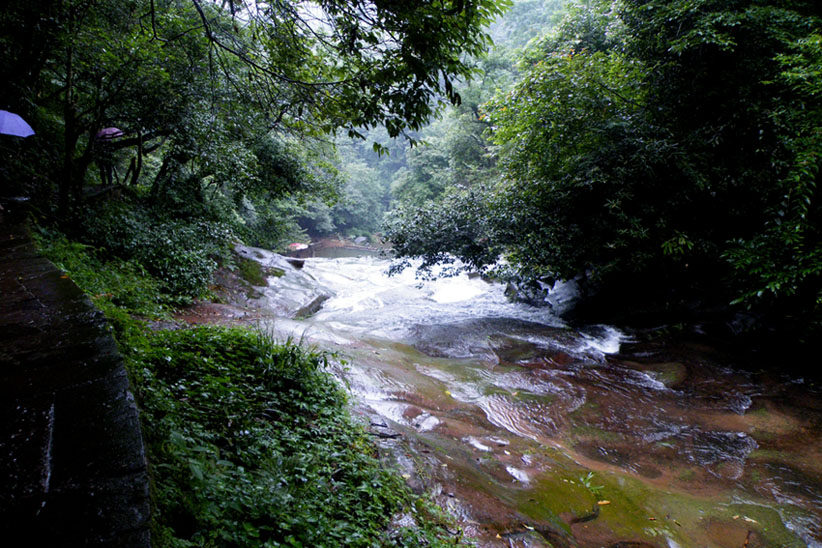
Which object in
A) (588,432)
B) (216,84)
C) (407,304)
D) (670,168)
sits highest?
(670,168)

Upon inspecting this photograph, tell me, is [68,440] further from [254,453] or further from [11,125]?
[11,125]

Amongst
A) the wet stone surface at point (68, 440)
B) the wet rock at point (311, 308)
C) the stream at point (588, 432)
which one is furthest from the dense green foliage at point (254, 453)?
the wet rock at point (311, 308)

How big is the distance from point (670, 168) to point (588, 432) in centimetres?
564

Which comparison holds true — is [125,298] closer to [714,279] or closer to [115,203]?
[115,203]

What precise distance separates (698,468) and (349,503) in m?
4.30

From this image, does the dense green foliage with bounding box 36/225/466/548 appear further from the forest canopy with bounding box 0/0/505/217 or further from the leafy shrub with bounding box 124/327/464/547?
the forest canopy with bounding box 0/0/505/217

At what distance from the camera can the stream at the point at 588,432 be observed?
10.5 ft

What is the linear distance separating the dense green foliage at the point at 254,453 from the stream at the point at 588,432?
0.63 metres

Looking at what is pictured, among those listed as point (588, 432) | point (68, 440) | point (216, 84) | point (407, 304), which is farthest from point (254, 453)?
point (407, 304)

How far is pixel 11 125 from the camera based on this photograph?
597 centimetres

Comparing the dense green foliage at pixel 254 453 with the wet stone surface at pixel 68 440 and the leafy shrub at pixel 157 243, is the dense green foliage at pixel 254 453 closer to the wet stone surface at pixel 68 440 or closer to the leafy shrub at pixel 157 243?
the wet stone surface at pixel 68 440

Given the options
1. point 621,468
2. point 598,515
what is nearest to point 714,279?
point 621,468

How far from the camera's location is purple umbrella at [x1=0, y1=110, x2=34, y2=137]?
19.3 feet

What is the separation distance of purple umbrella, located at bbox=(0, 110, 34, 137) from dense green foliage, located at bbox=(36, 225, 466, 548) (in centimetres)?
509
